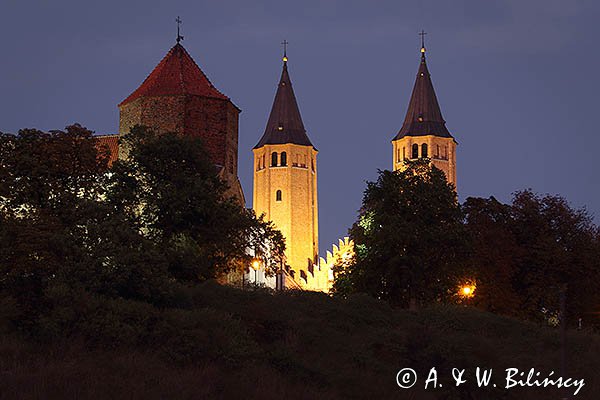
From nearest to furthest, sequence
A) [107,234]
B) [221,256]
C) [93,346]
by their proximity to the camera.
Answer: [93,346] → [107,234] → [221,256]

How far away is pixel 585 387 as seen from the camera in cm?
3394

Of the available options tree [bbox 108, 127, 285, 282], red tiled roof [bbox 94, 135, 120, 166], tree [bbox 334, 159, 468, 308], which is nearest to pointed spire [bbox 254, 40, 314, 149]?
red tiled roof [bbox 94, 135, 120, 166]

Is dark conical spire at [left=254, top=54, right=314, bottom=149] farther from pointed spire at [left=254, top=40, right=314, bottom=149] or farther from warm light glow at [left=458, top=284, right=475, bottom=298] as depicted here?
warm light glow at [left=458, top=284, right=475, bottom=298]

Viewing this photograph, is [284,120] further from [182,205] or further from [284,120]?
[182,205]

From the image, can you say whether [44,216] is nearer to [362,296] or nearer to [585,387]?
[362,296]

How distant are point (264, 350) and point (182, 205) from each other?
10.1m

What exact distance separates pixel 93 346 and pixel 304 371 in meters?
5.66

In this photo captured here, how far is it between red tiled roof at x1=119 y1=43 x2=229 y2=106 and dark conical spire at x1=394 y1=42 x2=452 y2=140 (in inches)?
2455

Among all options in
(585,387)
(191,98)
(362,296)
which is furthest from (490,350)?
(191,98)

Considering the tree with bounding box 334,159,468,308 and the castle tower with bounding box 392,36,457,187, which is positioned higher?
the castle tower with bounding box 392,36,457,187

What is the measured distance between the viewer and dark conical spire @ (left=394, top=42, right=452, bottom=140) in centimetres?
12125

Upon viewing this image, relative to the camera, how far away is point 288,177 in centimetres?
12331

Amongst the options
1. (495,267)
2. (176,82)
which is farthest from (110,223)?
(176,82)

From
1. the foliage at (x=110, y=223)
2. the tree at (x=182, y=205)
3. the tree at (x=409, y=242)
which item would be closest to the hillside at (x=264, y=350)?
the foliage at (x=110, y=223)
